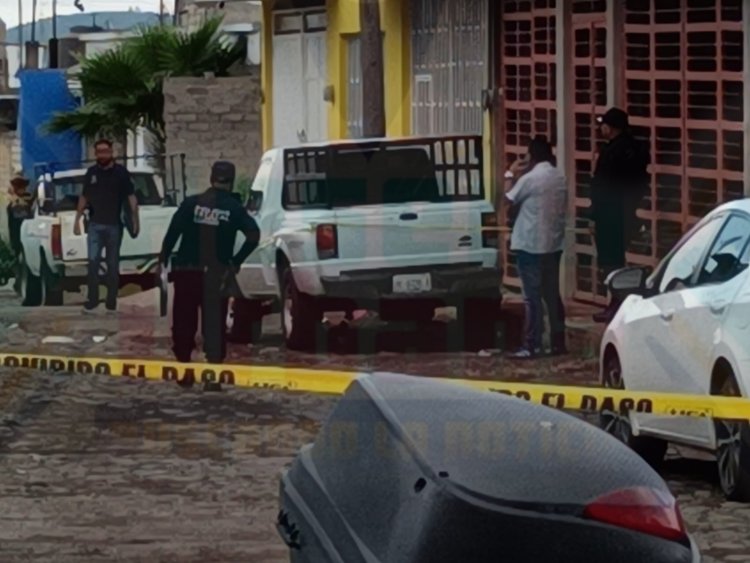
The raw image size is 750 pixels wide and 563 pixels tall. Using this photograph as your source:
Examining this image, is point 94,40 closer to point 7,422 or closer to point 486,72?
point 486,72

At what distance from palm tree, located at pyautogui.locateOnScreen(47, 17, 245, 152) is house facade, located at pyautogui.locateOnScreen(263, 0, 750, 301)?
4.43 metres

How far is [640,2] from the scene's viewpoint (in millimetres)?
21188

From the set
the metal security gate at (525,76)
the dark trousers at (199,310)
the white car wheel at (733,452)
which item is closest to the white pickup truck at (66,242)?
the metal security gate at (525,76)

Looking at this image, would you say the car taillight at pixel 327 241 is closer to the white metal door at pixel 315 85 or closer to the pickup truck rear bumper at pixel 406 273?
the pickup truck rear bumper at pixel 406 273

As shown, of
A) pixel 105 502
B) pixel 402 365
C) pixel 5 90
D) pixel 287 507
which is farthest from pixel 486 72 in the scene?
pixel 5 90

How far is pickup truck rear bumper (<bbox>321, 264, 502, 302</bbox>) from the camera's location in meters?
19.1

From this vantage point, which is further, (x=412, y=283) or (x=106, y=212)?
(x=106, y=212)

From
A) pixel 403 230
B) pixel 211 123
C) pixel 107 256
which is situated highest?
pixel 211 123

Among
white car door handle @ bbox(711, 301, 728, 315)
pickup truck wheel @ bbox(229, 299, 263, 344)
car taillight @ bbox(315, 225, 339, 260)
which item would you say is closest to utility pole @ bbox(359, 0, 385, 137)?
pickup truck wheel @ bbox(229, 299, 263, 344)

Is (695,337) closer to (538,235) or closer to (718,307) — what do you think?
(718,307)

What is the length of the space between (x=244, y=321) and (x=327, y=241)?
1.64m

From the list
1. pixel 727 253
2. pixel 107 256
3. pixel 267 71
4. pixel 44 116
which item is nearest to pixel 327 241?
pixel 107 256

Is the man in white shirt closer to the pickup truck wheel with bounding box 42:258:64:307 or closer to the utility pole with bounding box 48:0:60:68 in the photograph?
the pickup truck wheel with bounding box 42:258:64:307

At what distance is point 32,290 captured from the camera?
26.8m
